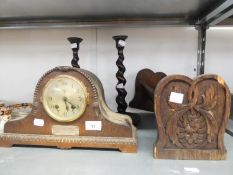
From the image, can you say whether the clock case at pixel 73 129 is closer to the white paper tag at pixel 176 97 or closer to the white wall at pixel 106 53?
the white paper tag at pixel 176 97

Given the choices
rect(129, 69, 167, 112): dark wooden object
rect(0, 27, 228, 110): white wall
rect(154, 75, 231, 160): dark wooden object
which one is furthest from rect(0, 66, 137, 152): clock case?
rect(0, 27, 228, 110): white wall

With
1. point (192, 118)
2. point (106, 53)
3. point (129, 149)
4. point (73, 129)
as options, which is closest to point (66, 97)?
point (73, 129)

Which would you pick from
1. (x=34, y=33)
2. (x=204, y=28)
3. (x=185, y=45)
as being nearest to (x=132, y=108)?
(x=185, y=45)

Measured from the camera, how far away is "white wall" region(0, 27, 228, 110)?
1.07m

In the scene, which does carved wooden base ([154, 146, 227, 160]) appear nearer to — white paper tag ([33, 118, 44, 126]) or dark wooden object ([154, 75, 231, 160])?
dark wooden object ([154, 75, 231, 160])

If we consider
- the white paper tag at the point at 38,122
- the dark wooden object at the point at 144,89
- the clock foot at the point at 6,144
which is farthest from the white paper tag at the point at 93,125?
the dark wooden object at the point at 144,89

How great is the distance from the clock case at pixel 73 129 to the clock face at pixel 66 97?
0.05 feet

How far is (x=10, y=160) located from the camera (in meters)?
0.61

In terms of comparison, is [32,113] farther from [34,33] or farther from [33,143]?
[34,33]

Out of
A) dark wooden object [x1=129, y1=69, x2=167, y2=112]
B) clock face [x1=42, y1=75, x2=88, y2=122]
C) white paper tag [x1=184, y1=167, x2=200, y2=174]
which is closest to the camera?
white paper tag [x1=184, y1=167, x2=200, y2=174]

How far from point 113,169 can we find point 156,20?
28.2 inches

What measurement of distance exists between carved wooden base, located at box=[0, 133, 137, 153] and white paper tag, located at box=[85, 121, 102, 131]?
0.03 m

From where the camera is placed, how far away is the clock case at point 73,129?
2.17ft

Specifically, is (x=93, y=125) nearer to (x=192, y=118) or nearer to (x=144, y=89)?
(x=192, y=118)
